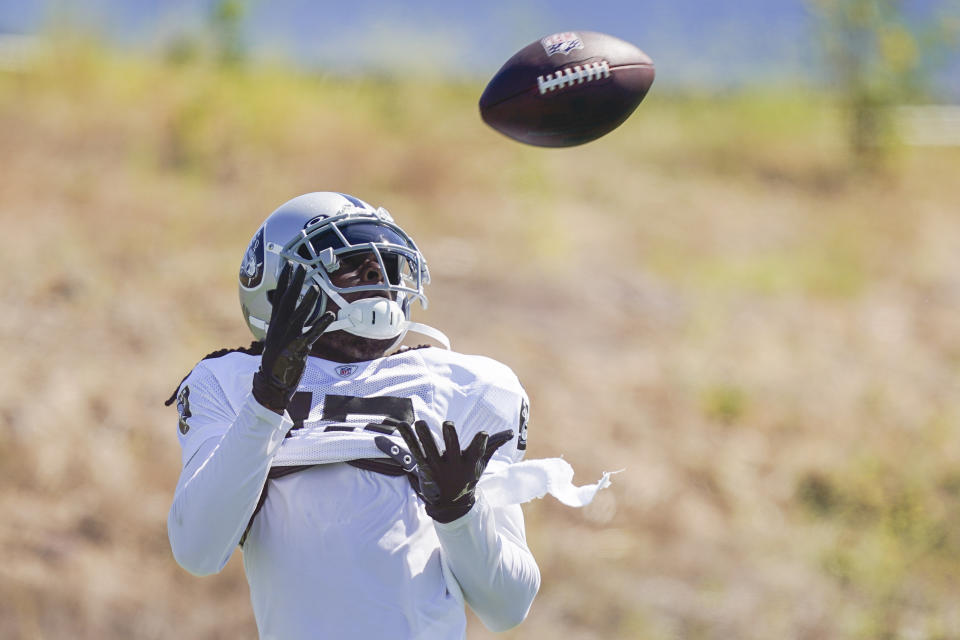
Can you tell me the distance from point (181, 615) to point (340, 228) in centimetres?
389

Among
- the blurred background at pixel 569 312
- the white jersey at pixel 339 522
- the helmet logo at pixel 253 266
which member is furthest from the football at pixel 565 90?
the blurred background at pixel 569 312

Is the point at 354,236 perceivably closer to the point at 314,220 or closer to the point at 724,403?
the point at 314,220

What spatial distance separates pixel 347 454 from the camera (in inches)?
77.0

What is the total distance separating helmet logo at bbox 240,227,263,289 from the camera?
87.6 inches

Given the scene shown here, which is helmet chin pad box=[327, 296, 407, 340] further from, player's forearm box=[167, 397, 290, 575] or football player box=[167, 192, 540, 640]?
player's forearm box=[167, 397, 290, 575]

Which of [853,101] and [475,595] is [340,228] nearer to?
[475,595]

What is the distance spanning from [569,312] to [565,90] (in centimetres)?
561

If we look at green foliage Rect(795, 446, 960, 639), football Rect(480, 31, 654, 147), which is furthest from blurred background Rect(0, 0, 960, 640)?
football Rect(480, 31, 654, 147)

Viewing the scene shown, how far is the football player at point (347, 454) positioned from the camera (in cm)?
180

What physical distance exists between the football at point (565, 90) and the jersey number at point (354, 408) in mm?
895

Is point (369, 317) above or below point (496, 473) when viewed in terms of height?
above

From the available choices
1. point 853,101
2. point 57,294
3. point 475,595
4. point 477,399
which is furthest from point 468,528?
point 853,101

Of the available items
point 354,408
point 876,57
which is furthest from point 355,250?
point 876,57

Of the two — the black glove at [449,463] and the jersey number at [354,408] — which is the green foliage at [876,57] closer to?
the jersey number at [354,408]
